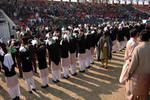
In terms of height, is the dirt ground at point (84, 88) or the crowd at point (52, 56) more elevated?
the crowd at point (52, 56)

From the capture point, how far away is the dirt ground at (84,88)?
17.7 feet

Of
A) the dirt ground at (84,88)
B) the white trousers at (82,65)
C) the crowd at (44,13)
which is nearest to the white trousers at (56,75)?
the dirt ground at (84,88)

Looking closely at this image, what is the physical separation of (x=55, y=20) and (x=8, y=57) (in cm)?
1736

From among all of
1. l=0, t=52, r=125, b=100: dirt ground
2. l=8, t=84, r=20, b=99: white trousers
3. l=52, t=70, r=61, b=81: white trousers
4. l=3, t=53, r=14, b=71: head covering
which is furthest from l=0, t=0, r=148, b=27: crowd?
l=8, t=84, r=20, b=99: white trousers

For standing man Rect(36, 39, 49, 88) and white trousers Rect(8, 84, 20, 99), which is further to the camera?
standing man Rect(36, 39, 49, 88)

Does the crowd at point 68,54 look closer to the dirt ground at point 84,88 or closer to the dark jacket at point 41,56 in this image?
the dark jacket at point 41,56

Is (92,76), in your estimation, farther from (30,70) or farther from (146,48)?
(146,48)

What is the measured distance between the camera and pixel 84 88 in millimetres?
5980

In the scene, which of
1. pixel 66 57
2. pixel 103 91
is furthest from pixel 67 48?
pixel 103 91

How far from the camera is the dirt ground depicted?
17.7ft

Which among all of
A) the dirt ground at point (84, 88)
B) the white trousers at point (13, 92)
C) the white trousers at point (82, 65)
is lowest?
the dirt ground at point (84, 88)

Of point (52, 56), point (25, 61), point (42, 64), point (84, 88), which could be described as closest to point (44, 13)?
point (52, 56)

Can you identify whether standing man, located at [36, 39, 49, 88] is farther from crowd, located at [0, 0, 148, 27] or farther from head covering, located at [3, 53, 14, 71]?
crowd, located at [0, 0, 148, 27]

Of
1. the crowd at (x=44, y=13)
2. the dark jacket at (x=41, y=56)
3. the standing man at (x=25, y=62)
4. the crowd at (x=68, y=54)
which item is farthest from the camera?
the crowd at (x=44, y=13)
